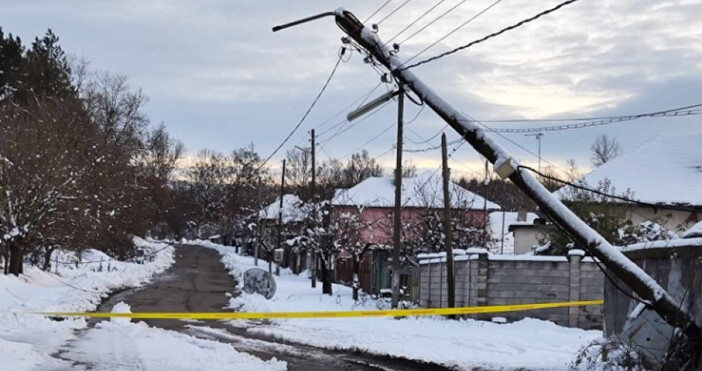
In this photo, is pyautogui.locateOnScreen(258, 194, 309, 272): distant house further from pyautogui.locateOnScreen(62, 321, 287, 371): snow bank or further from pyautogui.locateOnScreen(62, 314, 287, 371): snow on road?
pyautogui.locateOnScreen(62, 321, 287, 371): snow bank

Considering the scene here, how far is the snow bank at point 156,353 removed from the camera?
1325 centimetres

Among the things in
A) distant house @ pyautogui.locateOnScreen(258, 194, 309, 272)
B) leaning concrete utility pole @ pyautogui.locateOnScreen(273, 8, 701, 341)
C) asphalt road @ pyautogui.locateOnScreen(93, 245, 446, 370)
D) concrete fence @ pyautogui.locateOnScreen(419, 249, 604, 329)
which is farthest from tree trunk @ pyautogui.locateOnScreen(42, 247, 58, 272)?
leaning concrete utility pole @ pyautogui.locateOnScreen(273, 8, 701, 341)

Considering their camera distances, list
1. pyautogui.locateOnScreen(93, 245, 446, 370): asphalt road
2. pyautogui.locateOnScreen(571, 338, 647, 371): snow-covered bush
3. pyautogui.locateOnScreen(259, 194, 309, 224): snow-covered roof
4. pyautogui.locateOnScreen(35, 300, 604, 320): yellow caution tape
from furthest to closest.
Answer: pyautogui.locateOnScreen(259, 194, 309, 224): snow-covered roof < pyautogui.locateOnScreen(35, 300, 604, 320): yellow caution tape < pyautogui.locateOnScreen(93, 245, 446, 370): asphalt road < pyautogui.locateOnScreen(571, 338, 647, 371): snow-covered bush

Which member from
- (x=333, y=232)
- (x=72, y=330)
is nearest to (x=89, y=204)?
(x=333, y=232)

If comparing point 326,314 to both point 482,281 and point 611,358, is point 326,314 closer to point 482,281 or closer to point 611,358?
point 482,281

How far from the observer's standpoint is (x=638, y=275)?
11438 millimetres

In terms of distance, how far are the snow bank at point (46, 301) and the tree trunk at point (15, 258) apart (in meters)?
0.46

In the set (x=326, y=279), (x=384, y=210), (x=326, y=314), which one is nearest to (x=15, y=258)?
(x=326, y=279)

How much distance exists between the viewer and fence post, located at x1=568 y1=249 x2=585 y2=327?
21.8 metres

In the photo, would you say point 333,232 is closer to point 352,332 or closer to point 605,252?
point 352,332

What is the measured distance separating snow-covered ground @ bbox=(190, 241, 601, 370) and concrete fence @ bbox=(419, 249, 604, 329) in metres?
0.88

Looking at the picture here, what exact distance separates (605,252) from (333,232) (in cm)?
2654

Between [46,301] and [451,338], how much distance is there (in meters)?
12.8

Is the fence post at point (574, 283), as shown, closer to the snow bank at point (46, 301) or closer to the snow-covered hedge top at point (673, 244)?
the snow-covered hedge top at point (673, 244)
